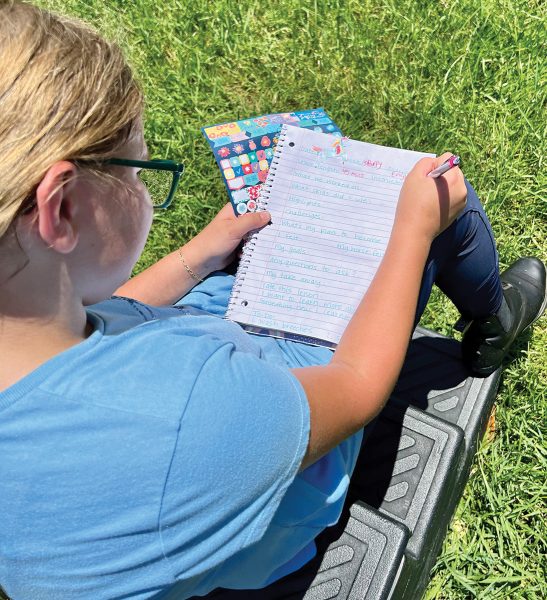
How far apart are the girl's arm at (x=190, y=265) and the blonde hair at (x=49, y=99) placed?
1.81ft

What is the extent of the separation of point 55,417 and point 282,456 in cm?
28

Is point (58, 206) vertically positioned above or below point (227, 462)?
above

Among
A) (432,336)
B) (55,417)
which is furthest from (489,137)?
(55,417)

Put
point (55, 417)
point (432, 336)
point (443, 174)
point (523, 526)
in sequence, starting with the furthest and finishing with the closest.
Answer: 1. point (432, 336)
2. point (523, 526)
3. point (443, 174)
4. point (55, 417)

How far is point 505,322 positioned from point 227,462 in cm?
107

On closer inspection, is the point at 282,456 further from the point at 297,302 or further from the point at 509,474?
the point at 509,474

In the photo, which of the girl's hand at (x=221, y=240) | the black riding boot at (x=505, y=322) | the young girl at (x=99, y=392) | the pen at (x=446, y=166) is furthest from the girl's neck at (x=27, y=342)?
the black riding boot at (x=505, y=322)

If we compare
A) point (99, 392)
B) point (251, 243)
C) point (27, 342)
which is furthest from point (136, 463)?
point (251, 243)

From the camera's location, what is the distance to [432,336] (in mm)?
1727

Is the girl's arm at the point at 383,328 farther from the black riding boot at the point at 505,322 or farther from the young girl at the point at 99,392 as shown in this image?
the black riding boot at the point at 505,322

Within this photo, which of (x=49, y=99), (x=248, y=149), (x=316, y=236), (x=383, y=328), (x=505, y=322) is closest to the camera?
(x=49, y=99)

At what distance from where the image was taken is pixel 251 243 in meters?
1.30

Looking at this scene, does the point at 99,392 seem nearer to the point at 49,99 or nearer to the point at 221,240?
the point at 49,99

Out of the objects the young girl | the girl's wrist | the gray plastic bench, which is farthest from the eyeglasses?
the gray plastic bench
